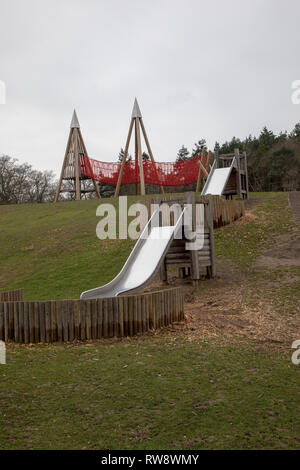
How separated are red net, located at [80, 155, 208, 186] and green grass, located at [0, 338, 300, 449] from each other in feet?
73.0

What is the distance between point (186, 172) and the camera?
2897 centimetres

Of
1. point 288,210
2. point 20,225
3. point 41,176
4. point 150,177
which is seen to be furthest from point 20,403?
point 41,176

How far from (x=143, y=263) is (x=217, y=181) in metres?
11.7

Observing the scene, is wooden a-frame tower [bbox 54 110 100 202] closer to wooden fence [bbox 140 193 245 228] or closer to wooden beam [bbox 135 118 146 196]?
wooden beam [bbox 135 118 146 196]

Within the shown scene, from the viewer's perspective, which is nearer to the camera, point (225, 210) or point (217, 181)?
point (225, 210)

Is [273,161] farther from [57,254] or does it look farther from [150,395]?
[150,395]

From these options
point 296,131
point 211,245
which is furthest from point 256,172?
point 211,245

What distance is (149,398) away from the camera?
520cm

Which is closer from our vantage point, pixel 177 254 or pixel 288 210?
pixel 177 254

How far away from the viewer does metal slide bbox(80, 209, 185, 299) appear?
10727mm

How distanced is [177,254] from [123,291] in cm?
338

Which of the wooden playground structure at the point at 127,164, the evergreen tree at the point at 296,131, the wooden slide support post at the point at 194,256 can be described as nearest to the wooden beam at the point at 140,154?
the wooden playground structure at the point at 127,164

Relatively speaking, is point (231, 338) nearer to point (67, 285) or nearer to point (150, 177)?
point (67, 285)

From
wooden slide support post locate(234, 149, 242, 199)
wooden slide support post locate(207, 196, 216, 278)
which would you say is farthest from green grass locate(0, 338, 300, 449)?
wooden slide support post locate(234, 149, 242, 199)
